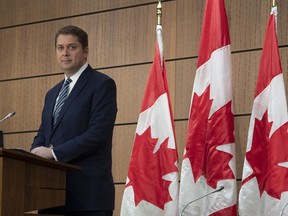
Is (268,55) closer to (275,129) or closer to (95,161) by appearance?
(275,129)

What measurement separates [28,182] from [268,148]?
1.44 m

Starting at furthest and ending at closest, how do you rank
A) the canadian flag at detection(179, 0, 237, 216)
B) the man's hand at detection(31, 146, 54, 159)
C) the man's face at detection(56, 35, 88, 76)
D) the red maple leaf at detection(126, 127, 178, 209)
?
the red maple leaf at detection(126, 127, 178, 209) → the canadian flag at detection(179, 0, 237, 216) → the man's face at detection(56, 35, 88, 76) → the man's hand at detection(31, 146, 54, 159)

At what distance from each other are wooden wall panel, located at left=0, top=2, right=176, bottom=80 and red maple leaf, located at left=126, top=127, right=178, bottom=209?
0.88 m

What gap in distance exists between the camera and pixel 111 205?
3.16m

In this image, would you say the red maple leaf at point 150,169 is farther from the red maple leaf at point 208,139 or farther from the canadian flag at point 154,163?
the red maple leaf at point 208,139

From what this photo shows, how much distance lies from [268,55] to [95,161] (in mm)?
1234

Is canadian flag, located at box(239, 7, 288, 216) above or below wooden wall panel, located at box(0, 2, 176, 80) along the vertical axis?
below

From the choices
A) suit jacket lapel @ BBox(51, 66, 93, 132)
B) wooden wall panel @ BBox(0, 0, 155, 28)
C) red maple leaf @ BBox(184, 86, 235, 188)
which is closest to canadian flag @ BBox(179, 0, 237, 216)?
red maple leaf @ BBox(184, 86, 235, 188)

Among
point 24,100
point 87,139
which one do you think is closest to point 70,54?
point 87,139

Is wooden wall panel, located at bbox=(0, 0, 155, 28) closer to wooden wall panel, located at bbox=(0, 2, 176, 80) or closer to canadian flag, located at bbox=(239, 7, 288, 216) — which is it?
wooden wall panel, located at bbox=(0, 2, 176, 80)

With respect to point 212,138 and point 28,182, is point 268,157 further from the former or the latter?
point 28,182

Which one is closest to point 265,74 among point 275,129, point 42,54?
point 275,129

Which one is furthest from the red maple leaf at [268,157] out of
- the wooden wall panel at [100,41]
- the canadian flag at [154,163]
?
the wooden wall panel at [100,41]

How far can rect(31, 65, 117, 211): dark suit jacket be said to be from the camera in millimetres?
3074
